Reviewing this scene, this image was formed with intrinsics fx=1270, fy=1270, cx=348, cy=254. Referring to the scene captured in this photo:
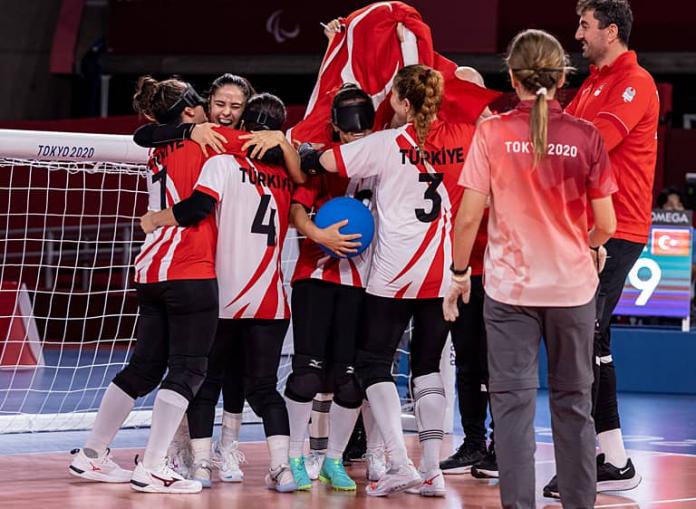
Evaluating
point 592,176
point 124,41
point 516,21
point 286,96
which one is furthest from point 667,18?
point 592,176

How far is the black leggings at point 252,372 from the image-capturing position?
528 cm

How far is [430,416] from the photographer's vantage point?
5277 mm

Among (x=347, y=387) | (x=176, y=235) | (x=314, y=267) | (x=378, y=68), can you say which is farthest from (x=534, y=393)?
(x=378, y=68)

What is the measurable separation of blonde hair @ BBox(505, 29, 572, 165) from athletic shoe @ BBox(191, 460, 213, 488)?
2.13 m

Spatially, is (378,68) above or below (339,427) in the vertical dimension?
above

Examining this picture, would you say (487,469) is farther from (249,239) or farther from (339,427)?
(249,239)

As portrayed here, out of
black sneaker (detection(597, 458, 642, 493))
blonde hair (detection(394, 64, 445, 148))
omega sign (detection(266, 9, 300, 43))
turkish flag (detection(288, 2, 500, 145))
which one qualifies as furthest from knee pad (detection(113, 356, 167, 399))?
omega sign (detection(266, 9, 300, 43))

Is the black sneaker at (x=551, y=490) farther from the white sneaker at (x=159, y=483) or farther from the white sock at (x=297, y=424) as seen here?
the white sneaker at (x=159, y=483)

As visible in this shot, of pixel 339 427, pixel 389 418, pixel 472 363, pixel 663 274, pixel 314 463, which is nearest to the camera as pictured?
pixel 389 418

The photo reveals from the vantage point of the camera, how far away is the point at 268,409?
5273 mm

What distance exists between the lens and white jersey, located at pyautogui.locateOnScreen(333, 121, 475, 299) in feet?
16.6

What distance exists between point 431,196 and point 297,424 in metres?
1.13

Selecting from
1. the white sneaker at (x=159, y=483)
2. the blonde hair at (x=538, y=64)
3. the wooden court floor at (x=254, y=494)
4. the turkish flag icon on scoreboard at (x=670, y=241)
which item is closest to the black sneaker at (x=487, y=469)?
the wooden court floor at (x=254, y=494)

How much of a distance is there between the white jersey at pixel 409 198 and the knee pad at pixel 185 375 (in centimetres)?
77
